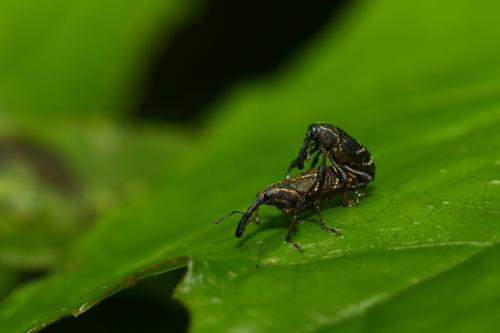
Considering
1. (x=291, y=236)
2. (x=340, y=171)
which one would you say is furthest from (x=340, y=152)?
(x=291, y=236)

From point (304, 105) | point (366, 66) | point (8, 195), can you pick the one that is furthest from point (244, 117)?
point (8, 195)

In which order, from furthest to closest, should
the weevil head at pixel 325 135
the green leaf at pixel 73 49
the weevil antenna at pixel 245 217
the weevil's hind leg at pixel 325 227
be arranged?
the green leaf at pixel 73 49 < the weevil head at pixel 325 135 < the weevil antenna at pixel 245 217 < the weevil's hind leg at pixel 325 227

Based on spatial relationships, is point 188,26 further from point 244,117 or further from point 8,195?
point 8,195

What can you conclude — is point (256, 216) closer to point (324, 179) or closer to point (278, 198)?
point (278, 198)

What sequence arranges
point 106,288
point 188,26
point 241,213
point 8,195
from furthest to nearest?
point 188,26, point 8,195, point 241,213, point 106,288

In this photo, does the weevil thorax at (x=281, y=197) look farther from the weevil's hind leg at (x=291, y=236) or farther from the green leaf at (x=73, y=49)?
the green leaf at (x=73, y=49)

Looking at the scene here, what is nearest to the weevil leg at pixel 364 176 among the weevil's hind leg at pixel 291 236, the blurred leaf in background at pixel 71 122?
the weevil's hind leg at pixel 291 236
